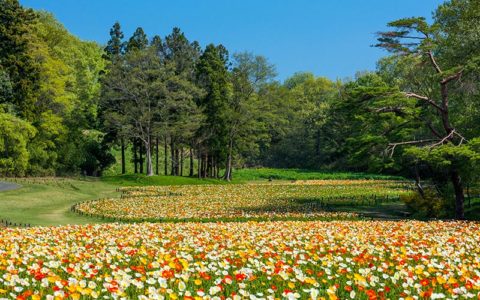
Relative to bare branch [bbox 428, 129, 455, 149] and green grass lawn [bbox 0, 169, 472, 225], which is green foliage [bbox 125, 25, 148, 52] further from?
bare branch [bbox 428, 129, 455, 149]

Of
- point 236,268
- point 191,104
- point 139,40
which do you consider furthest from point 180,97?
point 236,268

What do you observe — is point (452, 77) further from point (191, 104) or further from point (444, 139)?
point (191, 104)

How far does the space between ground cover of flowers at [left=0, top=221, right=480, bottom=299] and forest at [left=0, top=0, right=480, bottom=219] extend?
42.2ft

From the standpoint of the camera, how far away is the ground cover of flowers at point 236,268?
223 inches

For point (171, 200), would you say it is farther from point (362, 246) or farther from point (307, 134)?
point (307, 134)

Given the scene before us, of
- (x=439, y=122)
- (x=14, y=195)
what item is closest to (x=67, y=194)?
(x=14, y=195)

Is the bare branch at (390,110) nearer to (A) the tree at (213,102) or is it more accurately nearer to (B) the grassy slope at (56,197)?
(B) the grassy slope at (56,197)

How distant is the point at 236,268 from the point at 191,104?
54514 millimetres

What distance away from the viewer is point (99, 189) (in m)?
45.9

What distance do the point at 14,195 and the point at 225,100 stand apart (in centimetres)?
3616

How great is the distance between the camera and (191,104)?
2411 inches

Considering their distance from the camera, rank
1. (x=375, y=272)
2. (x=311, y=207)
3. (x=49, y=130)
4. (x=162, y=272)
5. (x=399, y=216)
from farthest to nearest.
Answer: (x=49, y=130) < (x=311, y=207) < (x=399, y=216) < (x=375, y=272) < (x=162, y=272)

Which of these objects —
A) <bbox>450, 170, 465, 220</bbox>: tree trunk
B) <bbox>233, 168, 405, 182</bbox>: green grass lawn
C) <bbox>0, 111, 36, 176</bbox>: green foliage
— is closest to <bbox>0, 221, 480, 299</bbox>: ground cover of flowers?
<bbox>450, 170, 465, 220</bbox>: tree trunk

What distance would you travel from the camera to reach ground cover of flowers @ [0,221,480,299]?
5.66 metres
